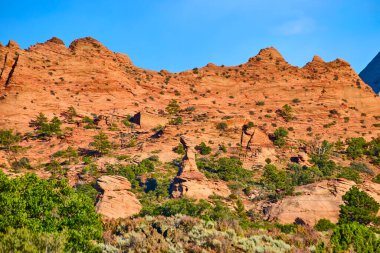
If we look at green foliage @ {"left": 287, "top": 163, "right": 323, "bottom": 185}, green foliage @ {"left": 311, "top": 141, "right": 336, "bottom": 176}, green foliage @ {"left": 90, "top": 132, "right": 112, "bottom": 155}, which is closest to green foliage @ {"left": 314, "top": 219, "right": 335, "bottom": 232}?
green foliage @ {"left": 287, "top": 163, "right": 323, "bottom": 185}

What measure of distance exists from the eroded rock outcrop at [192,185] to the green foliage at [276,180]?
6157 mm

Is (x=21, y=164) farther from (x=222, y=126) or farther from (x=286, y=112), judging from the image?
(x=286, y=112)

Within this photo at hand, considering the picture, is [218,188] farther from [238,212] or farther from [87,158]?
[87,158]

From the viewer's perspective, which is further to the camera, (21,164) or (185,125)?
(185,125)

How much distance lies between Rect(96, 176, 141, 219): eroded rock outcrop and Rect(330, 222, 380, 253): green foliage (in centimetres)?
2042

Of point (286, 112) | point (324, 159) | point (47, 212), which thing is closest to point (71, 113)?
point (286, 112)

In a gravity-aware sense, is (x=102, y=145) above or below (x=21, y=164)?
above

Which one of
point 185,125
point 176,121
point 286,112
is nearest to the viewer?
point 185,125

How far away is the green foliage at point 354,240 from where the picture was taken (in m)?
26.6

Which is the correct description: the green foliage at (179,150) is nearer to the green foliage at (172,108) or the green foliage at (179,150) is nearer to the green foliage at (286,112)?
the green foliage at (172,108)

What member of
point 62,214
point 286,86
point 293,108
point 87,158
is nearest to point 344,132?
point 293,108

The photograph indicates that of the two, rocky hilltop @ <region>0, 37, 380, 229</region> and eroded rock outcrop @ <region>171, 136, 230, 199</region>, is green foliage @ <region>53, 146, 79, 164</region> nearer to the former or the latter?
rocky hilltop @ <region>0, 37, 380, 229</region>

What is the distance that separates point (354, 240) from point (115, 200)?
23.0 m

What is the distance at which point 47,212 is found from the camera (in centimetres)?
2614
